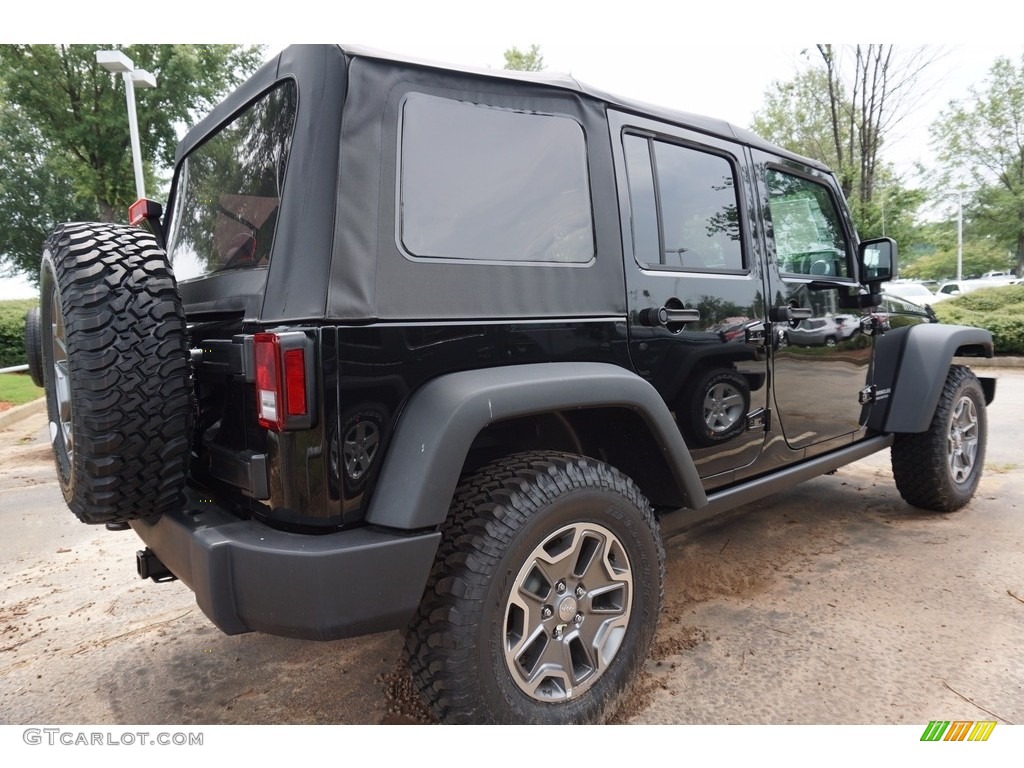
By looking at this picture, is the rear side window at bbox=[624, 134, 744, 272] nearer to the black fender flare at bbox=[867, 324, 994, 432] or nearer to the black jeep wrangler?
the black jeep wrangler

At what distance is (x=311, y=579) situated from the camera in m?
1.60

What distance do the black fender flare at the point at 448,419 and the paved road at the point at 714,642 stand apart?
2.89 ft

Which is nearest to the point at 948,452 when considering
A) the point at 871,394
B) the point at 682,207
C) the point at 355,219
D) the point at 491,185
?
the point at 871,394

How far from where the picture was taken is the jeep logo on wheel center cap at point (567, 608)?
1.98 m

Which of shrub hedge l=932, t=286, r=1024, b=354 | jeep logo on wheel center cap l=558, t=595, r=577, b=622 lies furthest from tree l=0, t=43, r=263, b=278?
shrub hedge l=932, t=286, r=1024, b=354

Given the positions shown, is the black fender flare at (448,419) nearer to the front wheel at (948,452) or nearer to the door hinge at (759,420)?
the door hinge at (759,420)

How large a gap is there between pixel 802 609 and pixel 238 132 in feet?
9.44

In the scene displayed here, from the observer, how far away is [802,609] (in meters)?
2.80

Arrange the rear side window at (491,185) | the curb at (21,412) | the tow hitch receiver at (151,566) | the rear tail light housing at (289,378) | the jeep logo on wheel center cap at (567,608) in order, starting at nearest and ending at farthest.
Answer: the rear tail light housing at (289,378) → the rear side window at (491,185) → the jeep logo on wheel center cap at (567,608) → the tow hitch receiver at (151,566) → the curb at (21,412)

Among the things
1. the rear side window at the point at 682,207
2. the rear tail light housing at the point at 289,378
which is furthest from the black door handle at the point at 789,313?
the rear tail light housing at the point at 289,378

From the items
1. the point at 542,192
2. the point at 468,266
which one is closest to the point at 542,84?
the point at 542,192

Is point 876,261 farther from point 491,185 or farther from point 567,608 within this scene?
point 567,608

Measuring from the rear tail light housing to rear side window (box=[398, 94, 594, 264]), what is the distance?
16.7 inches

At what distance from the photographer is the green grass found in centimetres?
949
